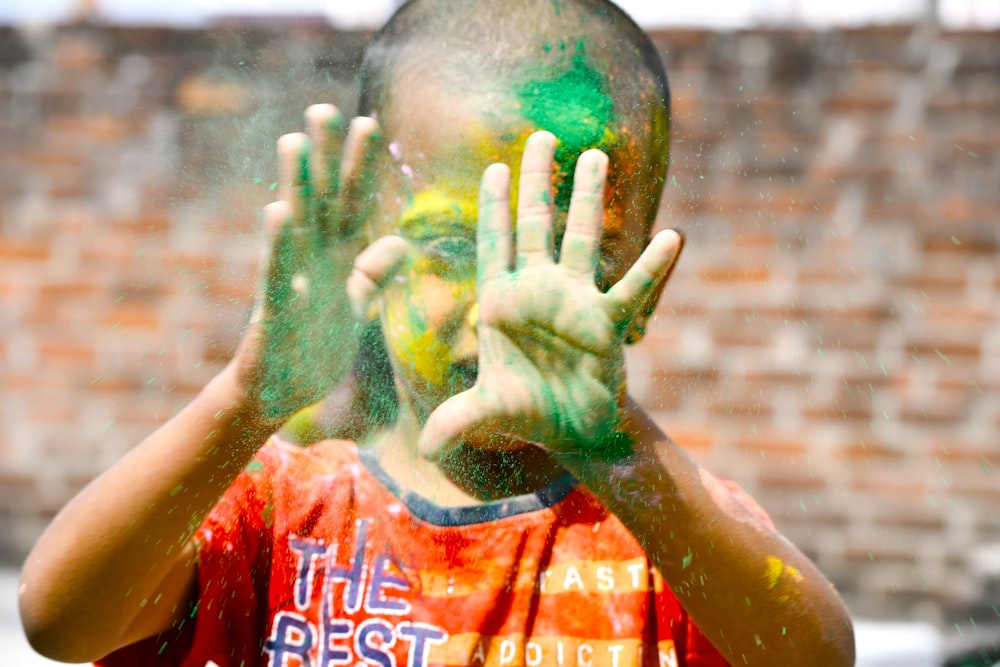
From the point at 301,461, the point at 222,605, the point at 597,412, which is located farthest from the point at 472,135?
the point at 222,605

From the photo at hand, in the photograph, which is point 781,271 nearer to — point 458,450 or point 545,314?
point 458,450

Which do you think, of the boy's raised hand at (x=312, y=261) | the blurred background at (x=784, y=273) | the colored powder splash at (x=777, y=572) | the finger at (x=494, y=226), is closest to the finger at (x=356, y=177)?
the boy's raised hand at (x=312, y=261)

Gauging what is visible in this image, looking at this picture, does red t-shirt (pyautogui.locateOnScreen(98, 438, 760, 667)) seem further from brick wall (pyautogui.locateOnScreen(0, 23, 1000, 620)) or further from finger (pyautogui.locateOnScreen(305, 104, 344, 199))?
brick wall (pyautogui.locateOnScreen(0, 23, 1000, 620))

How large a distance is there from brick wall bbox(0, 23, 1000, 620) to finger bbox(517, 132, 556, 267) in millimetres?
1222

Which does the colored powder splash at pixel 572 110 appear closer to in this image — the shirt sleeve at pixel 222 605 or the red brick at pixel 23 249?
the shirt sleeve at pixel 222 605

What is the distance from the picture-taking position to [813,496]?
2.28 m

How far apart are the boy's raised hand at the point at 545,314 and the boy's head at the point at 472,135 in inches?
2.3

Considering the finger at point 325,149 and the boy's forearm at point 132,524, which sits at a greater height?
the finger at point 325,149

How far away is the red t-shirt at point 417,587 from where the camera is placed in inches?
40.3

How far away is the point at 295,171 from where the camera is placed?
2.84 feet

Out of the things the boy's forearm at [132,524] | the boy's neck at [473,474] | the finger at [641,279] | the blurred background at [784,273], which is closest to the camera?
the finger at [641,279]

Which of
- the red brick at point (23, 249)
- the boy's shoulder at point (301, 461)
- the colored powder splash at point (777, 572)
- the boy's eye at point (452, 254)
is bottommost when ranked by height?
the red brick at point (23, 249)

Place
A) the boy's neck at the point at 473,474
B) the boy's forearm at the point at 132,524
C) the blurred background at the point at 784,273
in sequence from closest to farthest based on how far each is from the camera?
the boy's forearm at the point at 132,524 → the boy's neck at the point at 473,474 → the blurred background at the point at 784,273

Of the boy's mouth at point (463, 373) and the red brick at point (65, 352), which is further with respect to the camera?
the red brick at point (65, 352)
